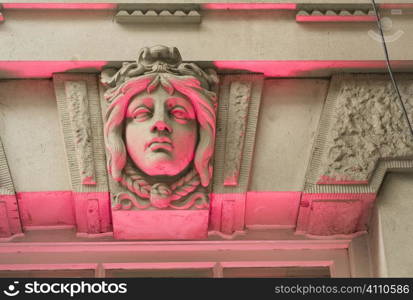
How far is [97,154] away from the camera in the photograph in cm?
272

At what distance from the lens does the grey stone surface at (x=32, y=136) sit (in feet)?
8.95

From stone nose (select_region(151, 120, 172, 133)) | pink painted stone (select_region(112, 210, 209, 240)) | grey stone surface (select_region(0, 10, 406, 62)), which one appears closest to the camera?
stone nose (select_region(151, 120, 172, 133))

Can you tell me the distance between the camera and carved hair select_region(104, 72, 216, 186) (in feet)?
8.61

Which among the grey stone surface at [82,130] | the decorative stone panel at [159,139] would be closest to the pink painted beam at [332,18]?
the decorative stone panel at [159,139]

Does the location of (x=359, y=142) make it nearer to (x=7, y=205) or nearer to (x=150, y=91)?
(x=150, y=91)

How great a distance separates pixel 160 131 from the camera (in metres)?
2.57

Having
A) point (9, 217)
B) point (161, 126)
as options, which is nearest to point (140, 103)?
point (161, 126)

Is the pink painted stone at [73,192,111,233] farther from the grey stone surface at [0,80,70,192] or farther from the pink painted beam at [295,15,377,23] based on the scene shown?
the pink painted beam at [295,15,377,23]

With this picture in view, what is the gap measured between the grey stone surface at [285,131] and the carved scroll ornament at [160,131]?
24cm

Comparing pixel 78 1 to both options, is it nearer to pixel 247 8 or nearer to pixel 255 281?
pixel 247 8

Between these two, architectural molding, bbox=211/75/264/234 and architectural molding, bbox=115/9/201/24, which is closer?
architectural molding, bbox=211/75/264/234

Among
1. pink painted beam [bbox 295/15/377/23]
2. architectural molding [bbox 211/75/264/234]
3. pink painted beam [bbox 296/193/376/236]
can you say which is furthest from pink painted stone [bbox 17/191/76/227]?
pink painted beam [bbox 295/15/377/23]

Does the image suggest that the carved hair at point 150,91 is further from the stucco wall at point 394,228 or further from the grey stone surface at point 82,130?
the stucco wall at point 394,228

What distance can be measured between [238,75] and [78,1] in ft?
2.45
